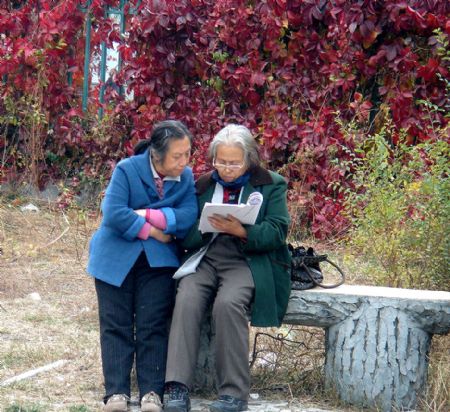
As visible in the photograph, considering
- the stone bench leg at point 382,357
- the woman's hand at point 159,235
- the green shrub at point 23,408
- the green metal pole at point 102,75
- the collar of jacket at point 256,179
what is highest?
the green metal pole at point 102,75

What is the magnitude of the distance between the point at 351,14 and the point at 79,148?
3.26m

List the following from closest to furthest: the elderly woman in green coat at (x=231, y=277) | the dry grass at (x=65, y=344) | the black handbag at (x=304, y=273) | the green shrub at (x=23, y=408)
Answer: the green shrub at (x=23, y=408) → the elderly woman in green coat at (x=231, y=277) → the dry grass at (x=65, y=344) → the black handbag at (x=304, y=273)

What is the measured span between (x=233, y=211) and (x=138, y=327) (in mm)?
759

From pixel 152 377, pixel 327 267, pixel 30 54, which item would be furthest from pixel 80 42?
pixel 152 377

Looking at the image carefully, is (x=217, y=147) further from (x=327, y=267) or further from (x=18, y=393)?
(x=327, y=267)

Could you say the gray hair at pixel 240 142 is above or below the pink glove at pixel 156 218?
above

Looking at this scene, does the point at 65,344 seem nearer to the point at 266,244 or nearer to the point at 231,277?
the point at 231,277

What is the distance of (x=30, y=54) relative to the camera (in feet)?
31.8

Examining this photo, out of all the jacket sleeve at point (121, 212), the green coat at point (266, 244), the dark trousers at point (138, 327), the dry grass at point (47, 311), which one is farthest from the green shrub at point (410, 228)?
the dry grass at point (47, 311)

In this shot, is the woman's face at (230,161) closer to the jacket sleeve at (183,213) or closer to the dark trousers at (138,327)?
the jacket sleeve at (183,213)

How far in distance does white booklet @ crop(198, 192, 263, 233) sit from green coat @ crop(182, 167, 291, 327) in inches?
1.9

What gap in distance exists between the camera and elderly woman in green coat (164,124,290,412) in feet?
15.7

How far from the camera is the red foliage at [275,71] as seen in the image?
7941mm

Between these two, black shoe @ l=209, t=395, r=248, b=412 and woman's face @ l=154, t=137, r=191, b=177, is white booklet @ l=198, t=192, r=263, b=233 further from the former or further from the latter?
black shoe @ l=209, t=395, r=248, b=412
